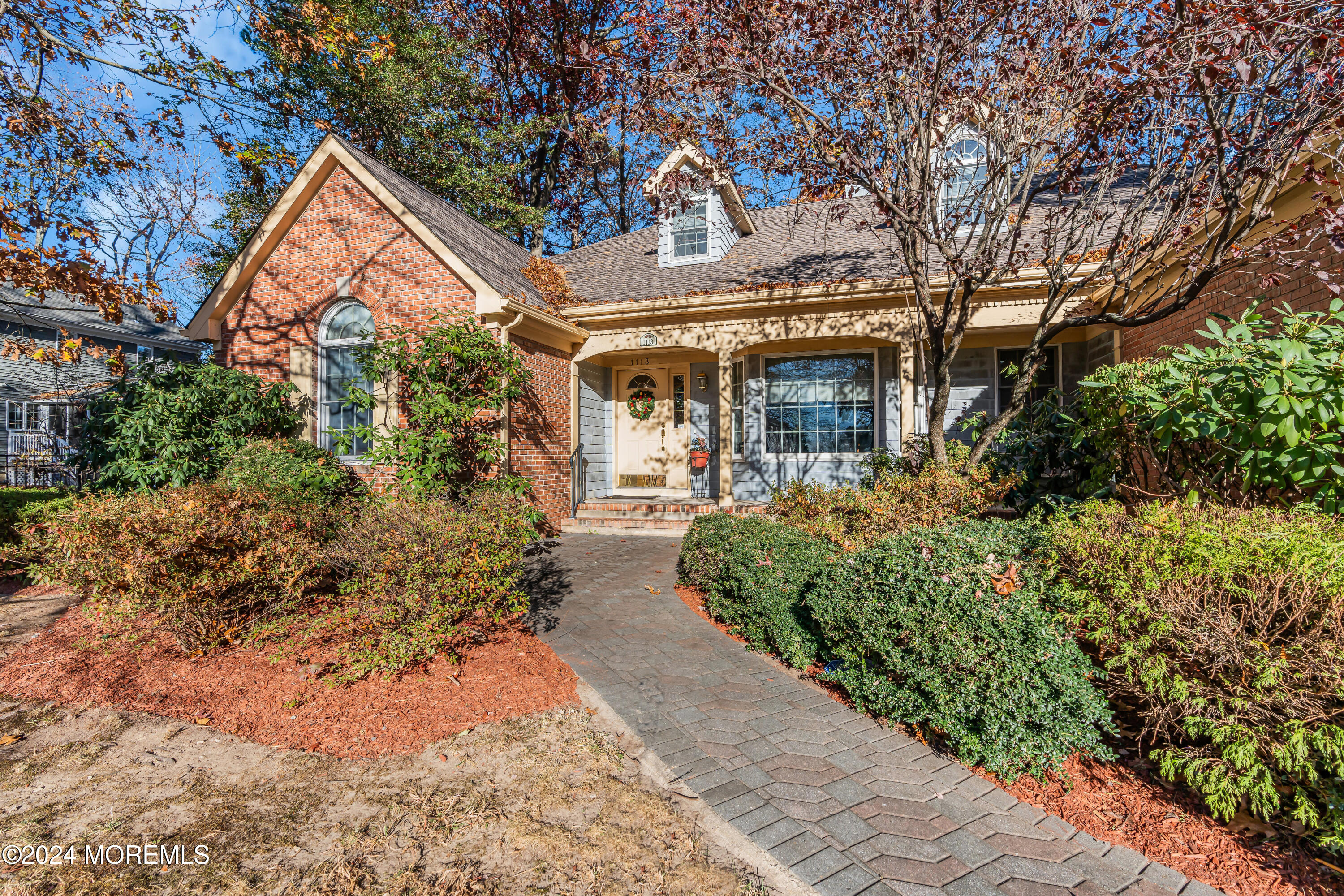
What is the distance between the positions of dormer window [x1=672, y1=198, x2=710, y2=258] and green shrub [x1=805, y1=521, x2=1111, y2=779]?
31.1 feet

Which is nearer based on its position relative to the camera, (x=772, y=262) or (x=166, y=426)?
(x=166, y=426)

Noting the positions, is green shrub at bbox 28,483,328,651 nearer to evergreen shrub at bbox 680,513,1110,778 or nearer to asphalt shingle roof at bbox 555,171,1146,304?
evergreen shrub at bbox 680,513,1110,778

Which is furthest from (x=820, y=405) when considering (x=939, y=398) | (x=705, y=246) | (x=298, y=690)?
(x=298, y=690)

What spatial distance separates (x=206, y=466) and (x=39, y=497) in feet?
13.4

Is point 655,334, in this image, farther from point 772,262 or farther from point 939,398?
point 939,398

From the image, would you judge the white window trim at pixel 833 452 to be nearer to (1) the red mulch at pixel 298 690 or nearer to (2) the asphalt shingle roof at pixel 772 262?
(2) the asphalt shingle roof at pixel 772 262

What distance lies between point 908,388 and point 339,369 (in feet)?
30.5

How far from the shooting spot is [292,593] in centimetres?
471

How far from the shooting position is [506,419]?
9.18 meters

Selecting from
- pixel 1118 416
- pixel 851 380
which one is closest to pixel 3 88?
pixel 851 380

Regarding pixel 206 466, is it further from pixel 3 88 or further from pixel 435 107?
pixel 435 107

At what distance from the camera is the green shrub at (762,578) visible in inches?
184

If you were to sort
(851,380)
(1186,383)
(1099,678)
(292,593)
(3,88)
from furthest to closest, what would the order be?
(851,380), (3,88), (292,593), (1186,383), (1099,678)

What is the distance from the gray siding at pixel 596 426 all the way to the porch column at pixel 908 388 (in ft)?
18.1
